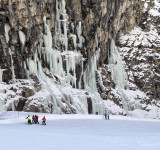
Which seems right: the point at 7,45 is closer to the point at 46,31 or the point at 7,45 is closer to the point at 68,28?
the point at 46,31

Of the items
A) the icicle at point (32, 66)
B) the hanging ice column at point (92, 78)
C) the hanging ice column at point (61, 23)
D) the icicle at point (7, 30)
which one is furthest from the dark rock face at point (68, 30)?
the hanging ice column at point (92, 78)

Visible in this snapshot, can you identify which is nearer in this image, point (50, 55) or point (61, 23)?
point (50, 55)

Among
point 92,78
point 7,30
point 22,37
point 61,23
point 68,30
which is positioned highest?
point 61,23

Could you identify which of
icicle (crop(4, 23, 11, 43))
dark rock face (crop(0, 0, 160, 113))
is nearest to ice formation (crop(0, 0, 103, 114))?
icicle (crop(4, 23, 11, 43))

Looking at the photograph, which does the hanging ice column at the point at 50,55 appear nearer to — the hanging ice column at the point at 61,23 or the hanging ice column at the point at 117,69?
the hanging ice column at the point at 61,23

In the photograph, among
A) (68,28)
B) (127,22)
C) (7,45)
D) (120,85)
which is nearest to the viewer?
(7,45)

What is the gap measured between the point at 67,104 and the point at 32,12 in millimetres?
12106

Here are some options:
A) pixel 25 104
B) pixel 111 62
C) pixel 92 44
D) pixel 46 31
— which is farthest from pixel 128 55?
pixel 25 104

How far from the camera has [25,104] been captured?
3016 centimetres

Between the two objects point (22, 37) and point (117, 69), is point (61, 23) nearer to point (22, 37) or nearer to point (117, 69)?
point (22, 37)

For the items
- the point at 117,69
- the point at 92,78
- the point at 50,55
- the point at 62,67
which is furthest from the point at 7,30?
the point at 117,69

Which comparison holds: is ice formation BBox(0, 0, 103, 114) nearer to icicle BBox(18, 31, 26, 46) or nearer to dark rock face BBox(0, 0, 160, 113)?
icicle BBox(18, 31, 26, 46)

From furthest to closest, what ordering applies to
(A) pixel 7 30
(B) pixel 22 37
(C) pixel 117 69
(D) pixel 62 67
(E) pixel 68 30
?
1. (C) pixel 117 69
2. (E) pixel 68 30
3. (D) pixel 62 67
4. (B) pixel 22 37
5. (A) pixel 7 30

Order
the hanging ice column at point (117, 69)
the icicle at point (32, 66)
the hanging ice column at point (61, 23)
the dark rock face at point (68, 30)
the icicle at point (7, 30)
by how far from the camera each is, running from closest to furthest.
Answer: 1. the dark rock face at point (68, 30)
2. the icicle at point (7, 30)
3. the icicle at point (32, 66)
4. the hanging ice column at point (61, 23)
5. the hanging ice column at point (117, 69)
